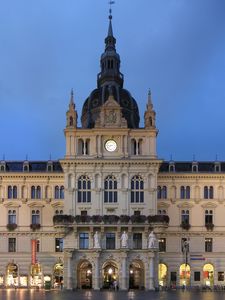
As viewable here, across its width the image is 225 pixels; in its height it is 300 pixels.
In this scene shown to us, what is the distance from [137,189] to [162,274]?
15830mm

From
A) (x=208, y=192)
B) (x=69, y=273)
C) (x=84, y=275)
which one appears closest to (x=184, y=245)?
(x=208, y=192)

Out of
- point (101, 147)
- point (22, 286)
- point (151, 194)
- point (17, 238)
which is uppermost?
point (101, 147)

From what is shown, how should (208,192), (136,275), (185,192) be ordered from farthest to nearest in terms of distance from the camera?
1. (185,192)
2. (208,192)
3. (136,275)

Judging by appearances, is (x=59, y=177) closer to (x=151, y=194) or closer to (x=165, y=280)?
(x=151, y=194)

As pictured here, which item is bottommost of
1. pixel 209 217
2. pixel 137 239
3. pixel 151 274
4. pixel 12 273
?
pixel 12 273

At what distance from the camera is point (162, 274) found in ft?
378

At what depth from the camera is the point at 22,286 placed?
112875 millimetres

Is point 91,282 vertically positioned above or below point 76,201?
below

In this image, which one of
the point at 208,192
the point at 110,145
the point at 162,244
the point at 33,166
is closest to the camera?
the point at 110,145

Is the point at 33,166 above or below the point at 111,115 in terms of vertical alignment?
below

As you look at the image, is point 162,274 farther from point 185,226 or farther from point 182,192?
point 182,192

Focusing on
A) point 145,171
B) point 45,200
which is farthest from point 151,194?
point 45,200

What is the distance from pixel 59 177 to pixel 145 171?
53.9 ft

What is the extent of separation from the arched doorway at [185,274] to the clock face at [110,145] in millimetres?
23435
